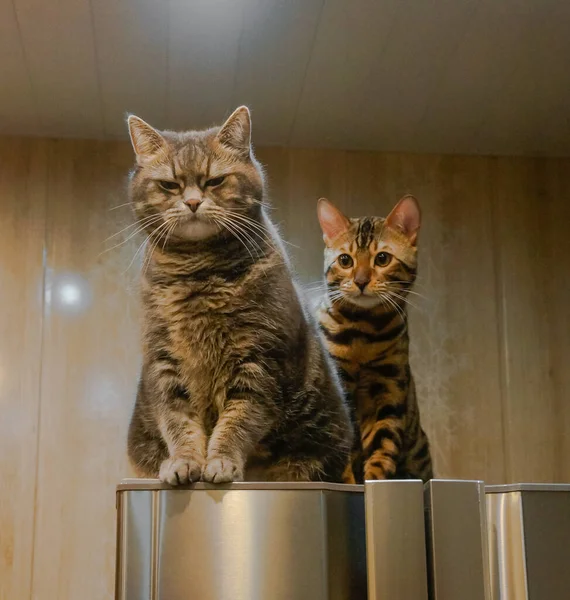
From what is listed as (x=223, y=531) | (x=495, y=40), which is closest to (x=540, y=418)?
(x=495, y=40)

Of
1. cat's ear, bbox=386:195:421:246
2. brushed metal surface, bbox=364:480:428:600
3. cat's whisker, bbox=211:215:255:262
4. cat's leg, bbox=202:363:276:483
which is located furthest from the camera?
cat's ear, bbox=386:195:421:246

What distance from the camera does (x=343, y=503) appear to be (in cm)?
82

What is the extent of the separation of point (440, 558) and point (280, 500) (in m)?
0.16

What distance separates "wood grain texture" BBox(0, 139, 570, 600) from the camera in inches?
63.5

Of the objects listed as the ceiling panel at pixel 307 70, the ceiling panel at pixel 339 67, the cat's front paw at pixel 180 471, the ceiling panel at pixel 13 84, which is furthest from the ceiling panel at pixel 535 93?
the cat's front paw at pixel 180 471

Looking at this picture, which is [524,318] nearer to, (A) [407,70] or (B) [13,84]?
(A) [407,70]

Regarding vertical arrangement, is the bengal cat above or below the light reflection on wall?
below

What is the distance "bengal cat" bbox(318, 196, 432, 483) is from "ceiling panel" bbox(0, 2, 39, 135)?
0.69 meters

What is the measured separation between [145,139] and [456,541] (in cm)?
70

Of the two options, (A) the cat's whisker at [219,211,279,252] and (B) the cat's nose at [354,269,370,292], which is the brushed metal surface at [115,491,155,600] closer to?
(A) the cat's whisker at [219,211,279,252]

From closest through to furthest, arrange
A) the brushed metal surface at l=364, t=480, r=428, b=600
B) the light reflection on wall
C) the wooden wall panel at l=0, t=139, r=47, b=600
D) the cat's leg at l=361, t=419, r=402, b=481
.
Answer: the brushed metal surface at l=364, t=480, r=428, b=600 < the cat's leg at l=361, t=419, r=402, b=481 < the wooden wall panel at l=0, t=139, r=47, b=600 < the light reflection on wall

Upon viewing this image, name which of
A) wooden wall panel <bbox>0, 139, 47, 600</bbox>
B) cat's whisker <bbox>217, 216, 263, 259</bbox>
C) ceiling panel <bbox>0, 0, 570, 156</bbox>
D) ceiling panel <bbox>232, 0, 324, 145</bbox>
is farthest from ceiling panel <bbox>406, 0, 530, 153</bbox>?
wooden wall panel <bbox>0, 139, 47, 600</bbox>

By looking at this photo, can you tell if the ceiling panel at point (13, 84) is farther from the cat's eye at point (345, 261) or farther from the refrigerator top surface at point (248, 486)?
the refrigerator top surface at point (248, 486)

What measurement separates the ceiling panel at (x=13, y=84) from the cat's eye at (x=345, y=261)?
0.70 metres
